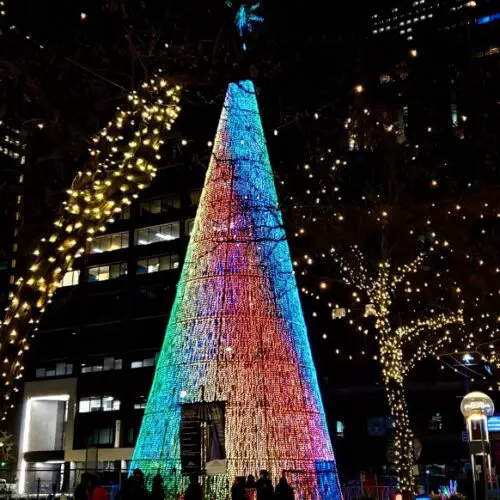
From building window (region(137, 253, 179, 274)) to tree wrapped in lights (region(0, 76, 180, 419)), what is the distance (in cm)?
4341

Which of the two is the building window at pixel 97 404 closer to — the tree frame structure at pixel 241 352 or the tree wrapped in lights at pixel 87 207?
the tree frame structure at pixel 241 352

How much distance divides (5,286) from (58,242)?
190 ft

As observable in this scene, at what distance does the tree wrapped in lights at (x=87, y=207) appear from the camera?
8.10 meters

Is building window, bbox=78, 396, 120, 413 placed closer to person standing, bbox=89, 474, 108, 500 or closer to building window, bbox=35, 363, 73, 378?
building window, bbox=35, 363, 73, 378

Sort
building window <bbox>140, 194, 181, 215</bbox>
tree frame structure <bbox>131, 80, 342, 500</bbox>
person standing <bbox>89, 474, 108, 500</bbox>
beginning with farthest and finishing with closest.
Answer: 1. building window <bbox>140, 194, 181, 215</bbox>
2. tree frame structure <bbox>131, 80, 342, 500</bbox>
3. person standing <bbox>89, 474, 108, 500</bbox>

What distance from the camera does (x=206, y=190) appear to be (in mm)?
15406

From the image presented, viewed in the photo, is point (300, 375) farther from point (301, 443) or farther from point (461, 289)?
point (461, 289)

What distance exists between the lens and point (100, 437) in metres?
50.7

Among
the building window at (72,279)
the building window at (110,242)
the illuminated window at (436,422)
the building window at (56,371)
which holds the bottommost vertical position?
the illuminated window at (436,422)

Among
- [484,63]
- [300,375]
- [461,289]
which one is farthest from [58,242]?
[461,289]

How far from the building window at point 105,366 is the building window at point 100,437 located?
4721 millimetres

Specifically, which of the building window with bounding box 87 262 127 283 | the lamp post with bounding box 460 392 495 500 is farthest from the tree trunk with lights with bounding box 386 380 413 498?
the building window with bounding box 87 262 127 283

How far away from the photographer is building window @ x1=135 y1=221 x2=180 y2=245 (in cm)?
5519

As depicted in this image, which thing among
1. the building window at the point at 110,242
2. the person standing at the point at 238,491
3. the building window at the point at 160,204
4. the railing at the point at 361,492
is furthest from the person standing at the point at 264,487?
the building window at the point at 110,242
